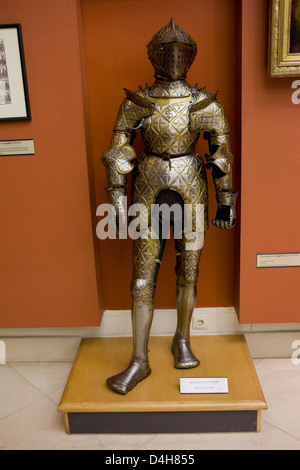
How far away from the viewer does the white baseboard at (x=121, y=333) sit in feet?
9.53

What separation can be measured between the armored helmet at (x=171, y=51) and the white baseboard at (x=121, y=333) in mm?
1545

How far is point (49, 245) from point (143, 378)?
38.6 inches

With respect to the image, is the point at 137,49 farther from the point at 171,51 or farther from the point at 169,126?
the point at 169,126

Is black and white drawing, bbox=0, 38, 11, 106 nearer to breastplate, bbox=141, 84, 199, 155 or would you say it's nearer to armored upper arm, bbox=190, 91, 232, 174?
breastplate, bbox=141, 84, 199, 155

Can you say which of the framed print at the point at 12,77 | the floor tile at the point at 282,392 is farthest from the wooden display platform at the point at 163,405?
the framed print at the point at 12,77

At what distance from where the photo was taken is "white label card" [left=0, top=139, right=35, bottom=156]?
251cm

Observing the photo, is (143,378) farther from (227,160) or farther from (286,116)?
(286,116)

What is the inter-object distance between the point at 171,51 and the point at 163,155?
0.50 m

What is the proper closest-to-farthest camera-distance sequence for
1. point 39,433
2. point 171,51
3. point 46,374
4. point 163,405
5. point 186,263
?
point 171,51
point 163,405
point 39,433
point 186,263
point 46,374

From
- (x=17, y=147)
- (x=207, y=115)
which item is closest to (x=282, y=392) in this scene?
(x=207, y=115)

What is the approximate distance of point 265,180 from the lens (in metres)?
2.50

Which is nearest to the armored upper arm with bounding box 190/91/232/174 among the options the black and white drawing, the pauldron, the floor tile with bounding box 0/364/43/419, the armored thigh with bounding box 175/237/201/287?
the pauldron

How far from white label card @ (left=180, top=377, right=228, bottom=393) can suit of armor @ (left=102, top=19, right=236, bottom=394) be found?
0.26 metres
